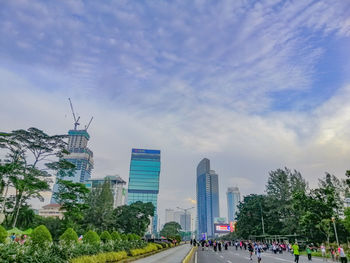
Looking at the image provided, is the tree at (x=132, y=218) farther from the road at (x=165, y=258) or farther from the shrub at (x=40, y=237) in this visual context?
the shrub at (x=40, y=237)

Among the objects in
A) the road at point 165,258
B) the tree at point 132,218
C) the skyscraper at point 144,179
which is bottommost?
the road at point 165,258

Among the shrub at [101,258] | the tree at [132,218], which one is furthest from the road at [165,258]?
the tree at [132,218]

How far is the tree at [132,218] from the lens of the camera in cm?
6731

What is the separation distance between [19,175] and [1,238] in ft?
82.9

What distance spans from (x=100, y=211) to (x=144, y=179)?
450 feet

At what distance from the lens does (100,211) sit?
54.8 meters

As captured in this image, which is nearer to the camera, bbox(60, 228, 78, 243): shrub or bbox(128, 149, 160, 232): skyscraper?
bbox(60, 228, 78, 243): shrub

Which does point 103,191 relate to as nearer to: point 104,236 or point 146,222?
point 146,222

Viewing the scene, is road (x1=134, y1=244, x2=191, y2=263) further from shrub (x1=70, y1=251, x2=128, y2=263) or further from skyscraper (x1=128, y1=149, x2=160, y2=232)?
skyscraper (x1=128, y1=149, x2=160, y2=232)

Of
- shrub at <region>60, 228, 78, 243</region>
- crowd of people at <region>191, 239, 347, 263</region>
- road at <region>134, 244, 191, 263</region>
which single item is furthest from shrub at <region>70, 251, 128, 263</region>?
crowd of people at <region>191, 239, 347, 263</region>

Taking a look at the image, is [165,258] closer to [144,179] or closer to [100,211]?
[100,211]

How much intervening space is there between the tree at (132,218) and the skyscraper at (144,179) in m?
111

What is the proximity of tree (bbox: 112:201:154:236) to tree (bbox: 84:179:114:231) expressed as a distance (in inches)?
368

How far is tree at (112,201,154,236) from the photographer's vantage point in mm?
67312
